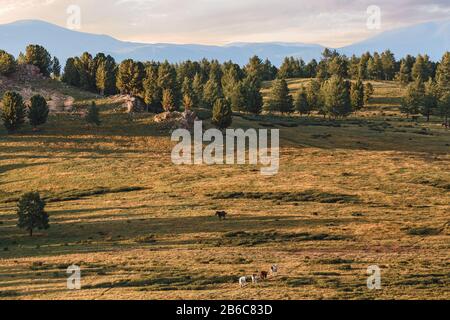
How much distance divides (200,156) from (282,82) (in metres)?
70.1

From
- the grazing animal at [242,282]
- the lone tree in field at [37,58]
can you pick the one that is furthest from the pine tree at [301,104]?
the grazing animal at [242,282]

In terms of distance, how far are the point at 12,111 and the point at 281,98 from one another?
284ft

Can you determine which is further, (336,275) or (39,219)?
(39,219)

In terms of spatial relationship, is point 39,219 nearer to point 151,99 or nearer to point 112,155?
point 112,155

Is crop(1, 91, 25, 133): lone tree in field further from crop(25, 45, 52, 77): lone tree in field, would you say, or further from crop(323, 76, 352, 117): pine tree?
crop(323, 76, 352, 117): pine tree

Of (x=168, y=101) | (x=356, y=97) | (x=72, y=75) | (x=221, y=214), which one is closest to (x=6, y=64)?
(x=72, y=75)

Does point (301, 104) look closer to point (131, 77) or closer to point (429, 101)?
point (429, 101)

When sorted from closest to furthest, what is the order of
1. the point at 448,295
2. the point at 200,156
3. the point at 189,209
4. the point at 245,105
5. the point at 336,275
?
the point at 448,295, the point at 336,275, the point at 189,209, the point at 200,156, the point at 245,105

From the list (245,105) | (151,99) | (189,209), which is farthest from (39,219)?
(245,105)

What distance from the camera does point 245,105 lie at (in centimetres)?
16250

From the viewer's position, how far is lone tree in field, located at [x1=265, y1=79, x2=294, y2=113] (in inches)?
6501

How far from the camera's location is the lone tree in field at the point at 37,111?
119 metres

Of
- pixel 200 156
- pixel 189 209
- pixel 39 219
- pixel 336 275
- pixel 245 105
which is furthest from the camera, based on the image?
pixel 245 105

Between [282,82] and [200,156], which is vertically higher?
[282,82]
